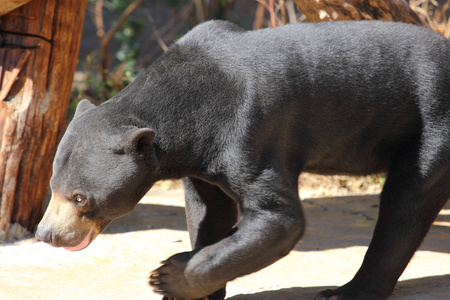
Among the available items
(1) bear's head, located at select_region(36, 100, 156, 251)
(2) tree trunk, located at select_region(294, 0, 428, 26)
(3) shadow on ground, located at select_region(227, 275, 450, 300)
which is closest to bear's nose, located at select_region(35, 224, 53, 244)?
(1) bear's head, located at select_region(36, 100, 156, 251)

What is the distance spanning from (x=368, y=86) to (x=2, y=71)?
8.63 feet

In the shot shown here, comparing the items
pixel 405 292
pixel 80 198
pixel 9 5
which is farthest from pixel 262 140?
pixel 9 5

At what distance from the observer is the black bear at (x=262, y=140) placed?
325 cm

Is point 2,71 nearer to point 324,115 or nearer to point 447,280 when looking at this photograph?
point 324,115

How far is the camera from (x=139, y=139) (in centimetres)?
316

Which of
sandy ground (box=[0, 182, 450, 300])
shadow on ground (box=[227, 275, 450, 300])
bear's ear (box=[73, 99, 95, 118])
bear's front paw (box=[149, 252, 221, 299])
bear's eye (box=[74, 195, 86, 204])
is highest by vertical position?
bear's ear (box=[73, 99, 95, 118])

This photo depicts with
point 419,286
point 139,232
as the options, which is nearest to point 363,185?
point 139,232

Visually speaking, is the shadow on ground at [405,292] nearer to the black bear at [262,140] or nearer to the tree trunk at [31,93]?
the black bear at [262,140]

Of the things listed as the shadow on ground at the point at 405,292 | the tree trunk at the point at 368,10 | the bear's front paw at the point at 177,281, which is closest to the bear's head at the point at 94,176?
the bear's front paw at the point at 177,281

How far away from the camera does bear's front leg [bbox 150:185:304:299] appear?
328cm

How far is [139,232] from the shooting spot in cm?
548

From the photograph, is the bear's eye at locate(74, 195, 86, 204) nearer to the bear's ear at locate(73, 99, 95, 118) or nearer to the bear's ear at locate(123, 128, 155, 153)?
the bear's ear at locate(123, 128, 155, 153)

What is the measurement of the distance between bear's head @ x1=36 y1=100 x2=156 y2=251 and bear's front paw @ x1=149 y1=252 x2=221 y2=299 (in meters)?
0.35

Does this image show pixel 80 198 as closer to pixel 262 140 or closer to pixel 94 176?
pixel 94 176
